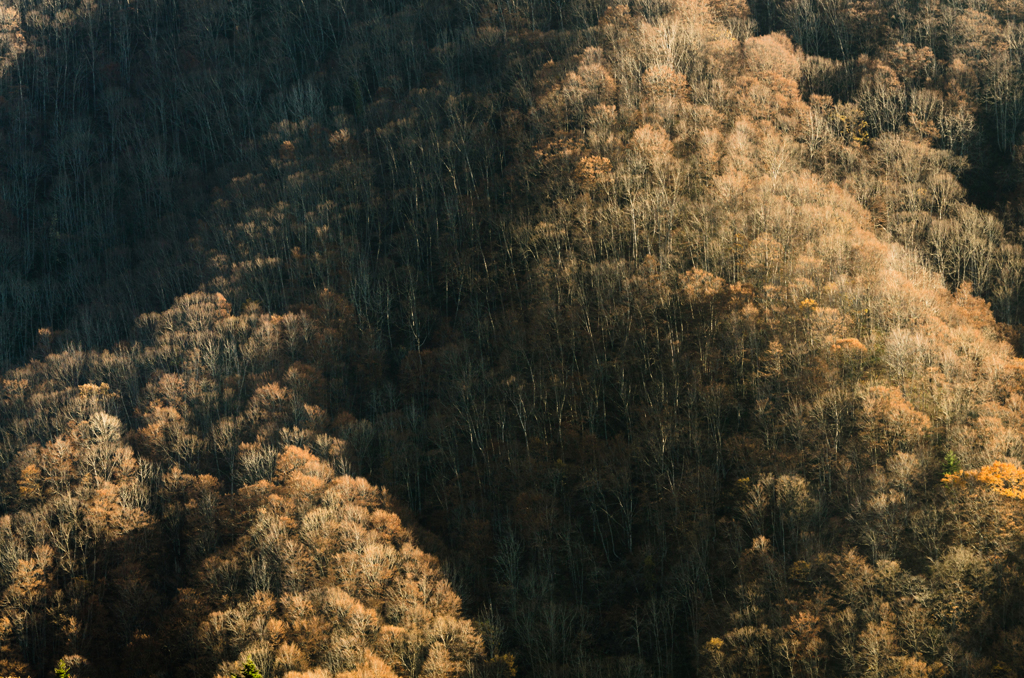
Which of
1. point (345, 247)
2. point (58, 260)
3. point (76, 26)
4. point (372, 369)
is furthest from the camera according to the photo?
point (76, 26)

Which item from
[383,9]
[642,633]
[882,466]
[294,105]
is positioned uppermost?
[383,9]

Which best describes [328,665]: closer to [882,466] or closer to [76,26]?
[882,466]

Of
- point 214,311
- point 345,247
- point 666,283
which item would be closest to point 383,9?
point 345,247

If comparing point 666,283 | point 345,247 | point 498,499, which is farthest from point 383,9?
point 498,499

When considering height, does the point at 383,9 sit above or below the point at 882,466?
above

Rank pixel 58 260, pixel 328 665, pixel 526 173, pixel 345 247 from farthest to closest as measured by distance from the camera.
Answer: pixel 58 260, pixel 345 247, pixel 526 173, pixel 328 665

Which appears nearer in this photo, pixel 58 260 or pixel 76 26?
pixel 58 260
